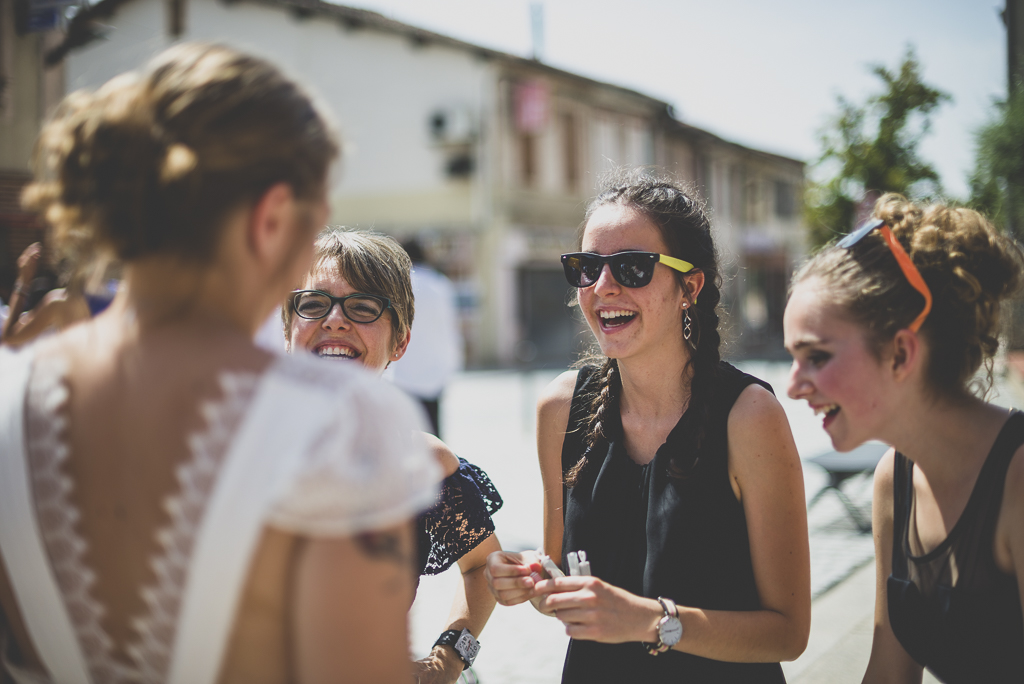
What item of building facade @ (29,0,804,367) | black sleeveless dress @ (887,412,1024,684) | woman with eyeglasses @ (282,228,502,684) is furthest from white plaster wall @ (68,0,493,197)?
black sleeveless dress @ (887,412,1024,684)

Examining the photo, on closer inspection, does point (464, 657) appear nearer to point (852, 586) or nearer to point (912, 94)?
point (852, 586)

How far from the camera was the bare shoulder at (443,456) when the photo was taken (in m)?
2.13

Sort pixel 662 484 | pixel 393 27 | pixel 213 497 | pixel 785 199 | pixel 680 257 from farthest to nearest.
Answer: pixel 785 199 → pixel 393 27 → pixel 680 257 → pixel 662 484 → pixel 213 497

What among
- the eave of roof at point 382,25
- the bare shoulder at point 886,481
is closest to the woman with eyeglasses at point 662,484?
the bare shoulder at point 886,481

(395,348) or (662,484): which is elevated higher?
(395,348)

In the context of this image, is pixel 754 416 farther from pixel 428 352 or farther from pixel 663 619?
pixel 428 352

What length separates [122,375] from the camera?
1.08m

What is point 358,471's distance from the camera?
3.34ft

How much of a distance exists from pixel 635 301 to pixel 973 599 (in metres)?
1.02

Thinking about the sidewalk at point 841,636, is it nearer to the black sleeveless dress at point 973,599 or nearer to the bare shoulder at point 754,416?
the black sleeveless dress at point 973,599

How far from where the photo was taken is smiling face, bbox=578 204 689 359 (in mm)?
2199

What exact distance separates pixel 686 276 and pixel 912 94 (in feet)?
24.9

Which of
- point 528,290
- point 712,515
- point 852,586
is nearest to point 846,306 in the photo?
point 712,515

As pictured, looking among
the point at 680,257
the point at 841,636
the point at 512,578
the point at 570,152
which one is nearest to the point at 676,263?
the point at 680,257
